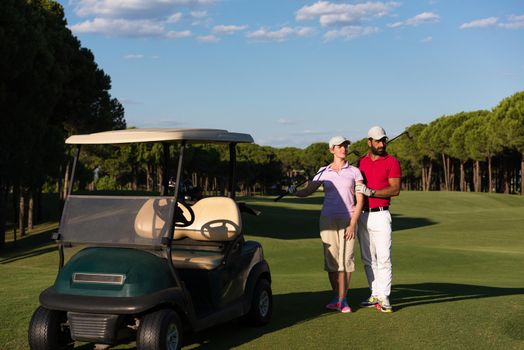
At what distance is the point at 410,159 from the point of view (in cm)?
9400

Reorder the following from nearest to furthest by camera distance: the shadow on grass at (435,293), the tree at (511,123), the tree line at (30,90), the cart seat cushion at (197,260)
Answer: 1. the cart seat cushion at (197,260)
2. the shadow on grass at (435,293)
3. the tree line at (30,90)
4. the tree at (511,123)

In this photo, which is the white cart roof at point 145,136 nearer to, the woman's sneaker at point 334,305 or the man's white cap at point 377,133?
the man's white cap at point 377,133

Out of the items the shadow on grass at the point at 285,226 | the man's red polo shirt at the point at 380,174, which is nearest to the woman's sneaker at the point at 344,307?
the man's red polo shirt at the point at 380,174

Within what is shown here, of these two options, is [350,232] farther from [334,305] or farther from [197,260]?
[197,260]

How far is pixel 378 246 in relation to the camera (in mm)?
7805

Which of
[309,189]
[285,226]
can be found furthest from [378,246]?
[285,226]

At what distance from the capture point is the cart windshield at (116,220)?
5.78 m

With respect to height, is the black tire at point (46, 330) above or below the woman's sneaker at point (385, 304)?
above

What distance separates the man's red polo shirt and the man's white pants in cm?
13

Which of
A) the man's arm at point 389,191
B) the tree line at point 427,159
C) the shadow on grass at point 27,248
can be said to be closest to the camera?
the man's arm at point 389,191

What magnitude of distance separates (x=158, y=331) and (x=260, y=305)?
6.69 ft

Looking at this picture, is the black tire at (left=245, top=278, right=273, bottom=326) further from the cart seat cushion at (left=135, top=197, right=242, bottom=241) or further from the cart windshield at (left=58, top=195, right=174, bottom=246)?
the cart windshield at (left=58, top=195, right=174, bottom=246)

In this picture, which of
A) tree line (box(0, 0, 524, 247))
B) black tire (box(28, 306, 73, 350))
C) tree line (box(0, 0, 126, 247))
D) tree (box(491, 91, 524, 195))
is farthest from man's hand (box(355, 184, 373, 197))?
tree (box(491, 91, 524, 195))

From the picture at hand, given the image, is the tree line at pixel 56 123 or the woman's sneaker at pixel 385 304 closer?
the woman's sneaker at pixel 385 304
